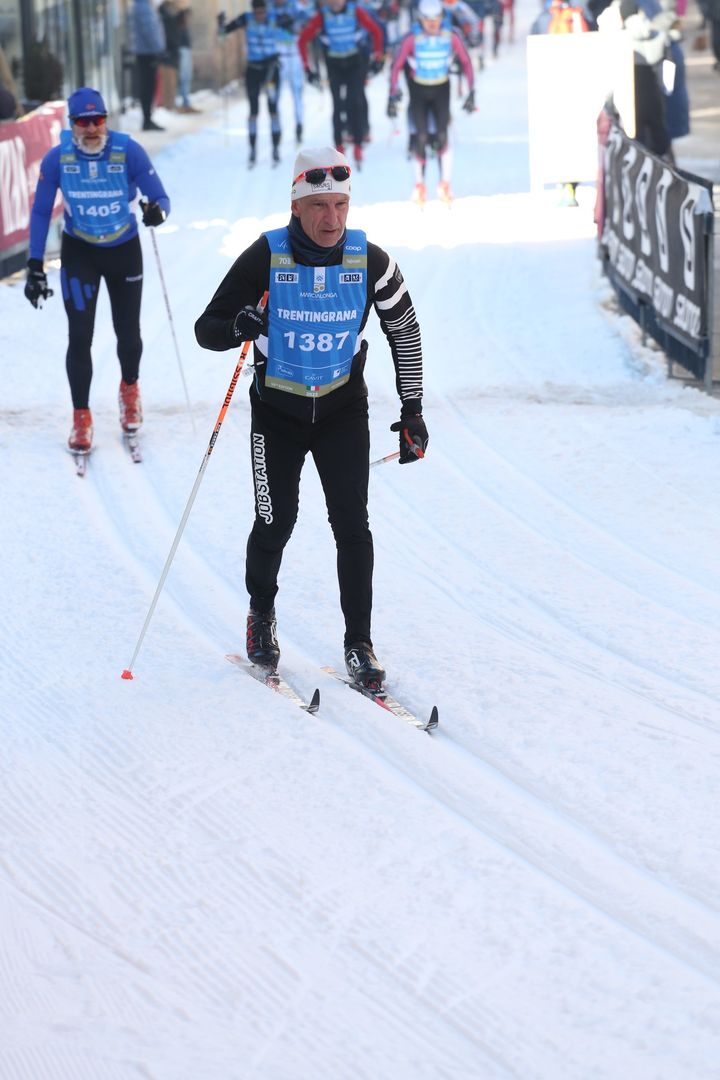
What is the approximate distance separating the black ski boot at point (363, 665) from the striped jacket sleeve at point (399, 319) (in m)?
0.86

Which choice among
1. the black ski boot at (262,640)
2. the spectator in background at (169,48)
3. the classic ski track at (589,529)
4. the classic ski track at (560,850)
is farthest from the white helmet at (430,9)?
the classic ski track at (560,850)

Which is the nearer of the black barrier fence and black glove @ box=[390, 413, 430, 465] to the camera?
black glove @ box=[390, 413, 430, 465]

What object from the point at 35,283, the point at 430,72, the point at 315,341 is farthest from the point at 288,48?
the point at 315,341

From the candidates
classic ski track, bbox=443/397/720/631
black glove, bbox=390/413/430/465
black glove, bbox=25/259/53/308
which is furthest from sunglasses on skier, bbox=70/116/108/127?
black glove, bbox=390/413/430/465

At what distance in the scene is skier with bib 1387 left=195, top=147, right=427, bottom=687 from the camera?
17.4ft

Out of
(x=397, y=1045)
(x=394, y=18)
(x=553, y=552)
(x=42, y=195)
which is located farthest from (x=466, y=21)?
(x=394, y=18)

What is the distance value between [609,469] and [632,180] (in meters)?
3.88

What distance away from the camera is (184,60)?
91.8 ft

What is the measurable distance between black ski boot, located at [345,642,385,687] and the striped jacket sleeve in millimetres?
860

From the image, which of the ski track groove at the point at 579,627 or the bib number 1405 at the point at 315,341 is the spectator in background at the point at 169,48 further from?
the bib number 1405 at the point at 315,341

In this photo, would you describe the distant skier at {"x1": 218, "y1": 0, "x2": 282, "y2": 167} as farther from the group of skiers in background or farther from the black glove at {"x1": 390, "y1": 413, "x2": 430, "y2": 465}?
the black glove at {"x1": 390, "y1": 413, "x2": 430, "y2": 465}

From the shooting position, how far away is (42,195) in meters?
8.49

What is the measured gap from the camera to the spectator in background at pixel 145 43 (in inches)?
947

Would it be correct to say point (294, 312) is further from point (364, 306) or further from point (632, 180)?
point (632, 180)
